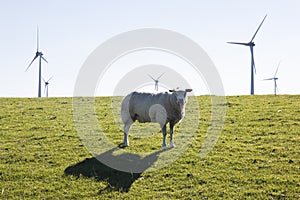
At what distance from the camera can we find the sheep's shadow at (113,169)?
1208cm

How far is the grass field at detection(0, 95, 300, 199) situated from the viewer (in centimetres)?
1137

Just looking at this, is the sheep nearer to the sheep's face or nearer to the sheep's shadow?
the sheep's face

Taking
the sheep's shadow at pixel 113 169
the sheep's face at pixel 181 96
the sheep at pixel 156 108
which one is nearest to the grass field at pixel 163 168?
the sheep's shadow at pixel 113 169

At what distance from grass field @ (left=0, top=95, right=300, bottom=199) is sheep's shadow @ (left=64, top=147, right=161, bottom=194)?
0.04 m

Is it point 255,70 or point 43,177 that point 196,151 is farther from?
point 255,70

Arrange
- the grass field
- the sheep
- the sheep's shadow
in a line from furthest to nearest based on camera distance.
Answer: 1. the sheep
2. the sheep's shadow
3. the grass field

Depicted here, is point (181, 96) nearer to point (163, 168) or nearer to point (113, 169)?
point (163, 168)

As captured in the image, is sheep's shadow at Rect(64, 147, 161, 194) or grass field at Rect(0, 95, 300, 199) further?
sheep's shadow at Rect(64, 147, 161, 194)

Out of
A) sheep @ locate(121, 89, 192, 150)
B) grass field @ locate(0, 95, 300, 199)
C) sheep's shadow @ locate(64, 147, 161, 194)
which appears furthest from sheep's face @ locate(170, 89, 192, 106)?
sheep's shadow @ locate(64, 147, 161, 194)

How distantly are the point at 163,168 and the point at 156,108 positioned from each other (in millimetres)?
3142

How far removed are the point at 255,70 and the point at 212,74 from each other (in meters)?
28.4

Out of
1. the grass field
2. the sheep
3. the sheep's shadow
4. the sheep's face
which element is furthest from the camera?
the sheep

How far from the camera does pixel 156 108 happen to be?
15.3 metres

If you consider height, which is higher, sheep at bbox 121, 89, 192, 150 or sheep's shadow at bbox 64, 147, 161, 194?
sheep at bbox 121, 89, 192, 150
